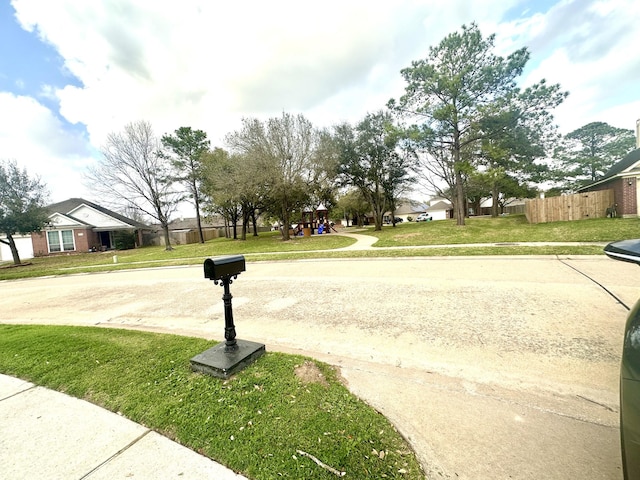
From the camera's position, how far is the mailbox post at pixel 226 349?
2.77 metres

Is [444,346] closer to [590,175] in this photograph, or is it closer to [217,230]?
[590,175]

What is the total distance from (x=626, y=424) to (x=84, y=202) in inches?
1605

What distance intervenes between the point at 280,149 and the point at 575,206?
66.3 feet

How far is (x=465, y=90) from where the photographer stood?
17.3 metres

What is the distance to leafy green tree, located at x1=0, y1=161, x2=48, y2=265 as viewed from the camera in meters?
19.4

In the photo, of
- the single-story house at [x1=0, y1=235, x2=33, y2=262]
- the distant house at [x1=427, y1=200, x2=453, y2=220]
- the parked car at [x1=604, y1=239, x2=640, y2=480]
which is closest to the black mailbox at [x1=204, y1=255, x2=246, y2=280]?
the parked car at [x1=604, y1=239, x2=640, y2=480]

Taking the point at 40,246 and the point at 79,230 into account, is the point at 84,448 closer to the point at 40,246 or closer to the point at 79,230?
the point at 79,230

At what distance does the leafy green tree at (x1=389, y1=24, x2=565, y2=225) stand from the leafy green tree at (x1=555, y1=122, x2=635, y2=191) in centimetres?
1691

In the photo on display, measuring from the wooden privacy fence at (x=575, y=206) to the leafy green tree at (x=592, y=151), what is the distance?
1215 cm

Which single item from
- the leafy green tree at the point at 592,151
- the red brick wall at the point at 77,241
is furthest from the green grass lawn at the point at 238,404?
the leafy green tree at the point at 592,151

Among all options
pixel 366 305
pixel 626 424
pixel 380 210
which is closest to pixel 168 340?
pixel 366 305

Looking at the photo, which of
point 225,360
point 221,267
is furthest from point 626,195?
point 225,360

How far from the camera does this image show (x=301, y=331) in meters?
4.03

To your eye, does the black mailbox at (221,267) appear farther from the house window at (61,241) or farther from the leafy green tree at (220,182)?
the house window at (61,241)
